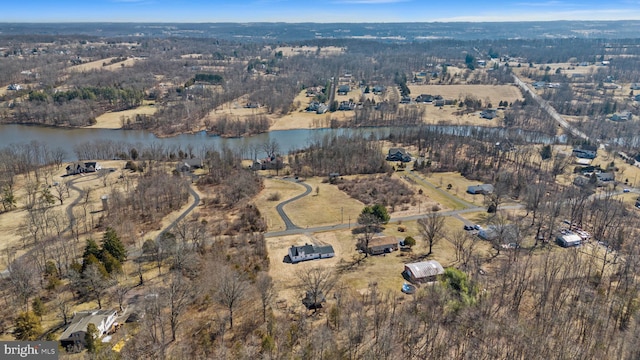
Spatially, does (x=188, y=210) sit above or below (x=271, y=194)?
below

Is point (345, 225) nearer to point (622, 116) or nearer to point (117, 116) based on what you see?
point (117, 116)

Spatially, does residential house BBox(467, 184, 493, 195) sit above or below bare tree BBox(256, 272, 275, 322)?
below

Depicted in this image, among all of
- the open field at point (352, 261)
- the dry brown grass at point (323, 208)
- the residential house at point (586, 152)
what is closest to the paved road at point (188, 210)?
the open field at point (352, 261)

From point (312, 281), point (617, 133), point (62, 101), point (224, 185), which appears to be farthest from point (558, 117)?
point (62, 101)

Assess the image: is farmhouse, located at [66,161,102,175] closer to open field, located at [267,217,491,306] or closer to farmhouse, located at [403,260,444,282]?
open field, located at [267,217,491,306]

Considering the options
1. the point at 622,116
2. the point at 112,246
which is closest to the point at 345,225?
the point at 112,246

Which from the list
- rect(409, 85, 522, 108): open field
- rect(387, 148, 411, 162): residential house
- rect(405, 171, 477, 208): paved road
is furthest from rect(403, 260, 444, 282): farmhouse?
rect(409, 85, 522, 108): open field

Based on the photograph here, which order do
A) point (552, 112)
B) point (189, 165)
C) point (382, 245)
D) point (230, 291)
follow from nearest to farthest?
point (230, 291), point (382, 245), point (189, 165), point (552, 112)
